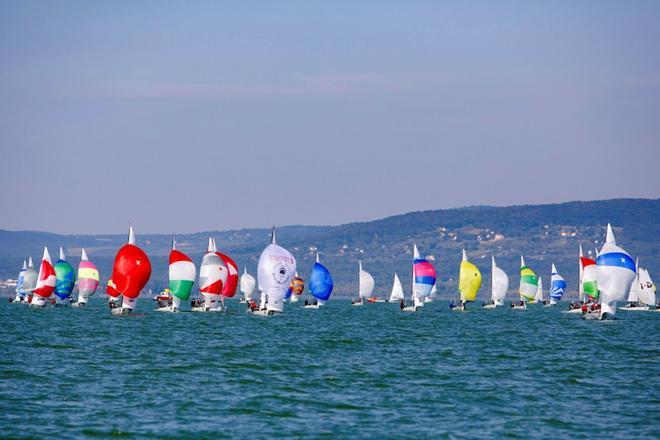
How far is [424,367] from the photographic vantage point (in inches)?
2163

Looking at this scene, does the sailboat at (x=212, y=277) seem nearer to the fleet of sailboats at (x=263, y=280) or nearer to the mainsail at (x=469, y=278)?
the fleet of sailboats at (x=263, y=280)

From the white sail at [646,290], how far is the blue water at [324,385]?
72.7 m

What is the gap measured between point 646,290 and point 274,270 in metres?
73.2

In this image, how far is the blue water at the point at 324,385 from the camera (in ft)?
120

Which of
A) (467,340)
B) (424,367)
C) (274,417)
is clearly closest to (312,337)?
(467,340)

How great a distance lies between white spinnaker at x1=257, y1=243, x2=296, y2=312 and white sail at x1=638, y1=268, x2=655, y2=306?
65928 mm

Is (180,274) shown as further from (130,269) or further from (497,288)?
(497,288)

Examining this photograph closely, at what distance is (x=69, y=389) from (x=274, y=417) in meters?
9.86

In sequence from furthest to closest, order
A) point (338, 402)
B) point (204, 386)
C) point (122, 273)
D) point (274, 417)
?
point (122, 273), point (204, 386), point (338, 402), point (274, 417)

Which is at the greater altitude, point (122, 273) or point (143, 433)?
point (122, 273)

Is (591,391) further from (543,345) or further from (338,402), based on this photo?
(543,345)

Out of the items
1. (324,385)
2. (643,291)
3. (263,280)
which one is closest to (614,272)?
(263,280)

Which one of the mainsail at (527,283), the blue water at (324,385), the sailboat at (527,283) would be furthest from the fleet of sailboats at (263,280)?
the blue water at (324,385)

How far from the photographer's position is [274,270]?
96062mm
